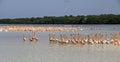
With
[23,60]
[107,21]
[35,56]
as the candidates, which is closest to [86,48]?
[35,56]

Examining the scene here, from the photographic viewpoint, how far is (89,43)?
31125 mm

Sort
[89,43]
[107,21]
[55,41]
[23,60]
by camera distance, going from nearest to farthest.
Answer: [23,60], [89,43], [55,41], [107,21]

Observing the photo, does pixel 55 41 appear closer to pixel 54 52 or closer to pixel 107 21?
pixel 54 52

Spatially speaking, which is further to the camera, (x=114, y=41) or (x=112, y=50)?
(x=114, y=41)

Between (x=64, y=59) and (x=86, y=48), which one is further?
(x=86, y=48)

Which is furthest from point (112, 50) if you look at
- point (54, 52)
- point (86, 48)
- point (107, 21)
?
point (107, 21)

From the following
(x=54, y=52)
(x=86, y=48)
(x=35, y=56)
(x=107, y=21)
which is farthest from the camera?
(x=107, y=21)

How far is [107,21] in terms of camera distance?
113 meters

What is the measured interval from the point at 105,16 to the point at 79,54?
288ft

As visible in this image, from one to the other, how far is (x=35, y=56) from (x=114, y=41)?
28.0 ft

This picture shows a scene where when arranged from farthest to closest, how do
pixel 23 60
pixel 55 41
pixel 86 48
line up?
pixel 55 41 < pixel 86 48 < pixel 23 60

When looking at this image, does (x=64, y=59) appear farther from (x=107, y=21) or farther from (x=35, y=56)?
(x=107, y=21)

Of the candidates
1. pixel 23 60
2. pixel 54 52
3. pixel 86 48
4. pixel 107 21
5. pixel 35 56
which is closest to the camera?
pixel 23 60

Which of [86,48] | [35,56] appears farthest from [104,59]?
[86,48]
